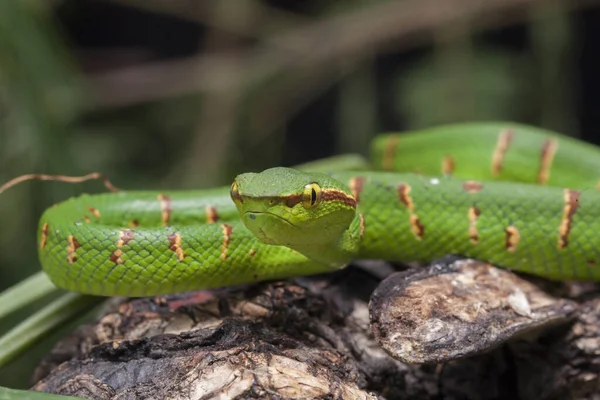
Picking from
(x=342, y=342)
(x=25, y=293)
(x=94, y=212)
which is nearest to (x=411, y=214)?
(x=342, y=342)

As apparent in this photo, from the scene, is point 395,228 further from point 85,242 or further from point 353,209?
point 85,242

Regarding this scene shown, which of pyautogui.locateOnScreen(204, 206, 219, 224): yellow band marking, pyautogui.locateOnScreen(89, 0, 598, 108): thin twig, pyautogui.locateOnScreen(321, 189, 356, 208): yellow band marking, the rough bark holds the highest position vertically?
pyautogui.locateOnScreen(89, 0, 598, 108): thin twig

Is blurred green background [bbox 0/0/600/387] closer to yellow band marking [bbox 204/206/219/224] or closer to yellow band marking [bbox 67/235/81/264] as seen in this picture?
yellow band marking [bbox 204/206/219/224]

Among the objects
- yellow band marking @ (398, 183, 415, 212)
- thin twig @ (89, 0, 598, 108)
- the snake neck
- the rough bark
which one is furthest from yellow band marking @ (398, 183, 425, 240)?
thin twig @ (89, 0, 598, 108)

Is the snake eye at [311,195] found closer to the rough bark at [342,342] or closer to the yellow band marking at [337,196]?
the yellow band marking at [337,196]

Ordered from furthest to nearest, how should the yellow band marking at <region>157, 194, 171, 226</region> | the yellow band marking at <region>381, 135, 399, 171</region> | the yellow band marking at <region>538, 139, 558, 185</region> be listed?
the yellow band marking at <region>381, 135, 399, 171</region> → the yellow band marking at <region>538, 139, 558, 185</region> → the yellow band marking at <region>157, 194, 171, 226</region>
